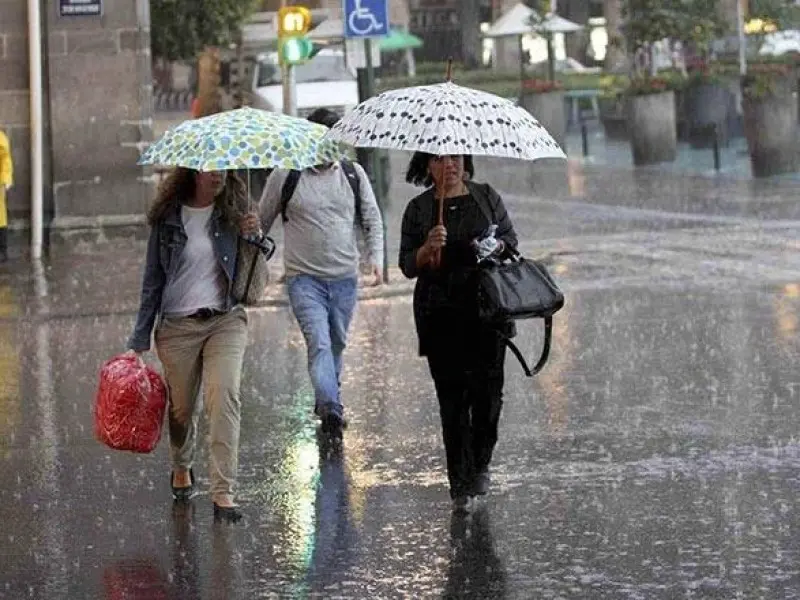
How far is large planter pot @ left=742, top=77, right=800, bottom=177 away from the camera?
29.9m

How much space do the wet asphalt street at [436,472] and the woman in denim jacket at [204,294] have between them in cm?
42

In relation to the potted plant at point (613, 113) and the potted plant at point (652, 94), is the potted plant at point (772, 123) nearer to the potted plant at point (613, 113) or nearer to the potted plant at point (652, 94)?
the potted plant at point (652, 94)

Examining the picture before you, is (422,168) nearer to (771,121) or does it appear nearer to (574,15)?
(771,121)

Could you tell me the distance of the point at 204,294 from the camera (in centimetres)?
846

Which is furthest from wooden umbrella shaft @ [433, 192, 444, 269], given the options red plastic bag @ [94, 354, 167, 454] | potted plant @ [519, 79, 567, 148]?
potted plant @ [519, 79, 567, 148]

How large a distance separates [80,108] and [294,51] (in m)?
3.70

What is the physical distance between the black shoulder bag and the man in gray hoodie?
2241 millimetres

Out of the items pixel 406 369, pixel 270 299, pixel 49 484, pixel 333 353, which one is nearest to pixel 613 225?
pixel 270 299

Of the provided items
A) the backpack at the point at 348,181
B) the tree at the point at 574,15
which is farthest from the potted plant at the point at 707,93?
the tree at the point at 574,15

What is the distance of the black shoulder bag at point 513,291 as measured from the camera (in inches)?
316

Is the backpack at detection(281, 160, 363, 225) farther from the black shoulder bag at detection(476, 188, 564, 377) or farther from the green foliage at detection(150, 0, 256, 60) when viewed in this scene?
the green foliage at detection(150, 0, 256, 60)

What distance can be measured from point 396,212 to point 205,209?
56.7 feet

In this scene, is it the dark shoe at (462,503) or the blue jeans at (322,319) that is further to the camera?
the blue jeans at (322,319)

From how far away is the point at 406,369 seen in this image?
12875 millimetres
